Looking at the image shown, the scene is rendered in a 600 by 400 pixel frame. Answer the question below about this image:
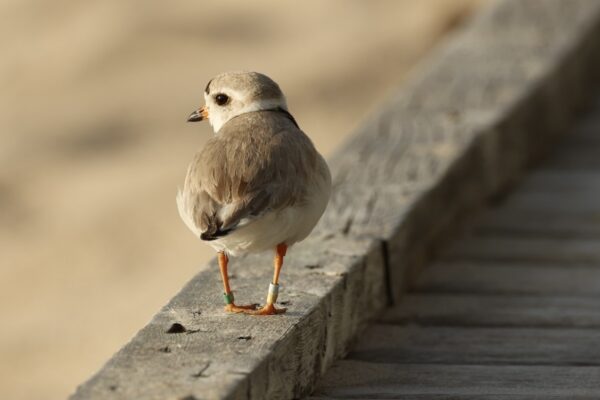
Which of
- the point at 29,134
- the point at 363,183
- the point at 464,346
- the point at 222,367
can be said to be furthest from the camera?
the point at 29,134

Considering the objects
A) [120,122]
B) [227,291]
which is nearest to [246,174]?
[227,291]

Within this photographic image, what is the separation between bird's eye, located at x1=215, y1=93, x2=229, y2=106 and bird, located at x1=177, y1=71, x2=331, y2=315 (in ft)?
0.05

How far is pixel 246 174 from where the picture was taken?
11.3ft

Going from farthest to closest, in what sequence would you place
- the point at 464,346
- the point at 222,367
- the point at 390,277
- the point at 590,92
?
the point at 590,92 → the point at 390,277 → the point at 464,346 → the point at 222,367

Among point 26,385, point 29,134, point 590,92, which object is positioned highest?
point 29,134

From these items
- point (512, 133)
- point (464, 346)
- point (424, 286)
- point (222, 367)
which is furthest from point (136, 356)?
point (512, 133)

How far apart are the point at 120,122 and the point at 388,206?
741 cm

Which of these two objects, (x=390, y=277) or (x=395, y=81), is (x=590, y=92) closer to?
(x=390, y=277)

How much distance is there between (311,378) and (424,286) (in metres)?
1.09

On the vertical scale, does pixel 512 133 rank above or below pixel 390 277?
above

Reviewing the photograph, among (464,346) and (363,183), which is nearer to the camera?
(464,346)

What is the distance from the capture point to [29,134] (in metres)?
11.8

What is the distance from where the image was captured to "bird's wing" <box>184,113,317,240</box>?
132 inches

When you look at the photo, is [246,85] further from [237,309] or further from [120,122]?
[120,122]
